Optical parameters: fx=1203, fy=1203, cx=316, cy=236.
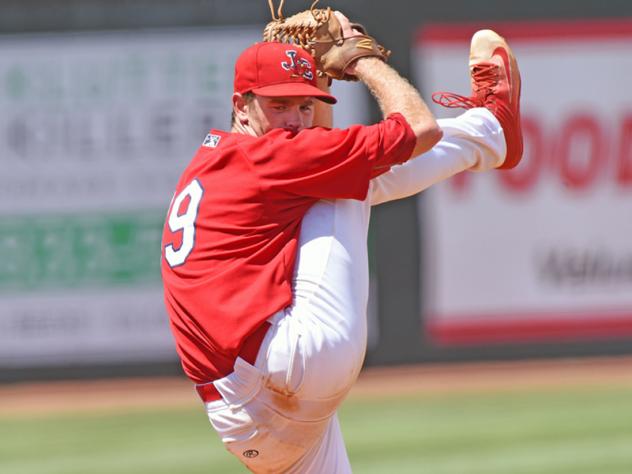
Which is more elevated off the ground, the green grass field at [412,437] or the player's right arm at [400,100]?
the player's right arm at [400,100]

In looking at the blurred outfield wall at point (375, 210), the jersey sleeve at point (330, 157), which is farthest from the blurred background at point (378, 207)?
the jersey sleeve at point (330, 157)

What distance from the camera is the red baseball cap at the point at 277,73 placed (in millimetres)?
3209

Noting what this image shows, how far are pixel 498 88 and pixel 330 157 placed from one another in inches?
30.1

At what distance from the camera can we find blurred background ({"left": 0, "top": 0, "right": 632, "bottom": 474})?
9852 millimetres

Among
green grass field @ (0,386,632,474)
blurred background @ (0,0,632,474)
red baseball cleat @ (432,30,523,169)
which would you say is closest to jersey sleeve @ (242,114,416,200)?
red baseball cleat @ (432,30,523,169)

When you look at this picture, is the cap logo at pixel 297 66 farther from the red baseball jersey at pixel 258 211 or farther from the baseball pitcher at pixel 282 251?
the red baseball jersey at pixel 258 211

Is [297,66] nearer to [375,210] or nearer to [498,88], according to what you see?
[498,88]

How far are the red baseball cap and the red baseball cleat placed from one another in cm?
57

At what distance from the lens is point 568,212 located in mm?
10242

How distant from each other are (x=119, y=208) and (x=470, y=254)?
296 centimetres

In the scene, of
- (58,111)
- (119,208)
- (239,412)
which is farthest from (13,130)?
(239,412)

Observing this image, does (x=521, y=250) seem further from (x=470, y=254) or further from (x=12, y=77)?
(x=12, y=77)

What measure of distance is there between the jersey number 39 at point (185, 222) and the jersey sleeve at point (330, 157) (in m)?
0.22

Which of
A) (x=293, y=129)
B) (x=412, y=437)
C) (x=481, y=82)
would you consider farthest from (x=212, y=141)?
(x=412, y=437)
